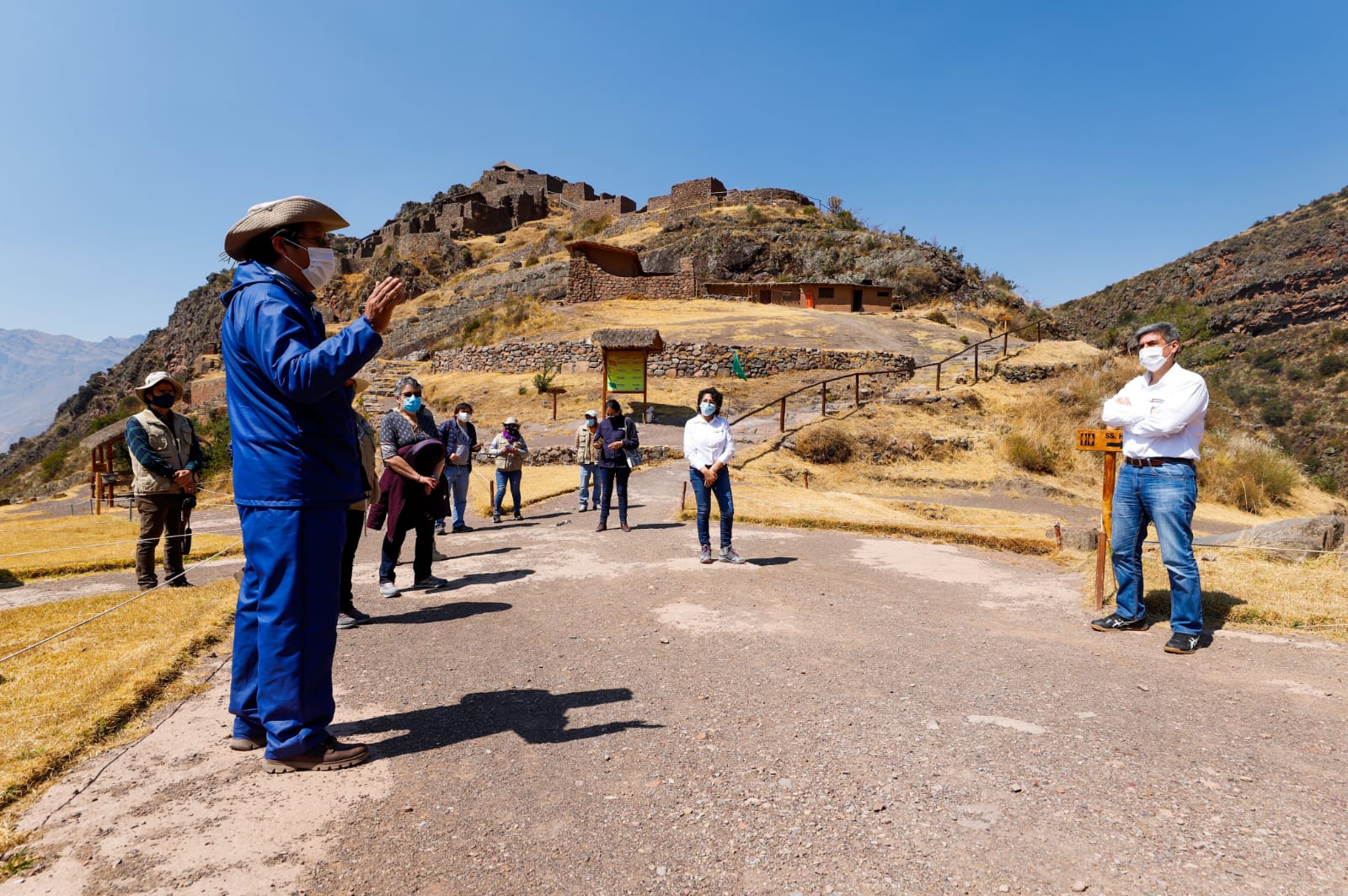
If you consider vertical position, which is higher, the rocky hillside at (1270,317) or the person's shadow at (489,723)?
the rocky hillside at (1270,317)

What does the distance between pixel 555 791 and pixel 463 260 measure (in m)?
62.4

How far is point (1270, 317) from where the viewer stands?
2685 inches

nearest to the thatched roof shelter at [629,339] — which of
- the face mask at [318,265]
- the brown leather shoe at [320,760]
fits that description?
the face mask at [318,265]

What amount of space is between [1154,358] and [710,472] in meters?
3.85

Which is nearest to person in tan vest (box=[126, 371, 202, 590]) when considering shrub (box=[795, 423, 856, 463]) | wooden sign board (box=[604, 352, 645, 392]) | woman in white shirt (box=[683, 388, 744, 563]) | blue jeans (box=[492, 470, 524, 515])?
blue jeans (box=[492, 470, 524, 515])

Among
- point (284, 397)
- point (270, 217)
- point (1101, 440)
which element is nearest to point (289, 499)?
point (284, 397)

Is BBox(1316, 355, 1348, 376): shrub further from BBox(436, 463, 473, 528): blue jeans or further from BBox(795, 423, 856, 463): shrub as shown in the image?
BBox(436, 463, 473, 528): blue jeans

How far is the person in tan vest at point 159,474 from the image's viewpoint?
21.1 ft

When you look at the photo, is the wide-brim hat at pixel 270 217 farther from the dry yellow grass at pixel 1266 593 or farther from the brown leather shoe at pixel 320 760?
the dry yellow grass at pixel 1266 593

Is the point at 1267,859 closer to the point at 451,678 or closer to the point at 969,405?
the point at 451,678

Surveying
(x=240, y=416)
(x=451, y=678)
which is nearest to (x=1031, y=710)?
(x=451, y=678)

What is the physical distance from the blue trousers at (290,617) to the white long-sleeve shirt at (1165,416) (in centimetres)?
468

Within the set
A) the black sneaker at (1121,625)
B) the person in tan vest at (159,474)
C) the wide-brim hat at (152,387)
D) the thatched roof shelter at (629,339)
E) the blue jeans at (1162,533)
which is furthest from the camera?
the thatched roof shelter at (629,339)

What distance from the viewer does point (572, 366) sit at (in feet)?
87.9
